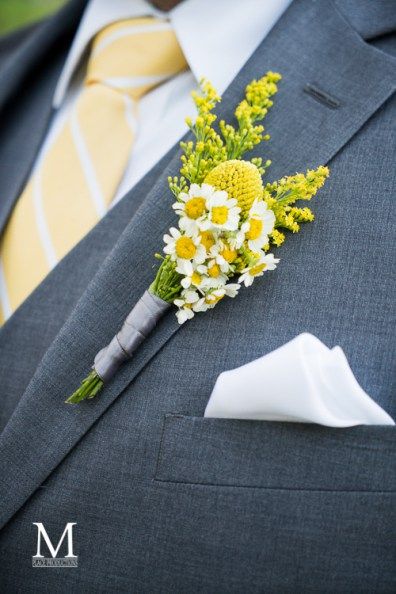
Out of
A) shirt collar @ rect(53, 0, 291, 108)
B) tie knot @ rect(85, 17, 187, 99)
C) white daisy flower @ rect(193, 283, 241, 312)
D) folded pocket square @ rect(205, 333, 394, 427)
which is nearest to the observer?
folded pocket square @ rect(205, 333, 394, 427)

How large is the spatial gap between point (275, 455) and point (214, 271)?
0.99ft

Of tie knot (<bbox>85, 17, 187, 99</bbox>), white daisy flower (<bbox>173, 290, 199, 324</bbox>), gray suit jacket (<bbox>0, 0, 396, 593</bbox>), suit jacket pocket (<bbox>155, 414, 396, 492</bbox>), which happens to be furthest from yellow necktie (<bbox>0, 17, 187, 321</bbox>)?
suit jacket pocket (<bbox>155, 414, 396, 492</bbox>)

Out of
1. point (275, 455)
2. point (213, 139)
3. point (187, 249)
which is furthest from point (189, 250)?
point (275, 455)

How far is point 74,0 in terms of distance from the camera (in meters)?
1.81

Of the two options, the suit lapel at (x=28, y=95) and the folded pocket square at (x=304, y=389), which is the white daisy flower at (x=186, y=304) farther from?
the suit lapel at (x=28, y=95)

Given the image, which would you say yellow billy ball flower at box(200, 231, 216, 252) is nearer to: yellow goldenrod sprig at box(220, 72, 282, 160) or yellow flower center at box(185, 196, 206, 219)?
yellow flower center at box(185, 196, 206, 219)

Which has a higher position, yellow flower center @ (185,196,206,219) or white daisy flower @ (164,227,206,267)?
yellow flower center @ (185,196,206,219)

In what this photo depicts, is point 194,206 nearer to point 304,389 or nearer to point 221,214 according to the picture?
point 221,214

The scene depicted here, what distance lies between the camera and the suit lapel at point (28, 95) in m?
1.58

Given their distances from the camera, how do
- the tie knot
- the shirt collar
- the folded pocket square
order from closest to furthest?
1. the folded pocket square
2. the shirt collar
3. the tie knot

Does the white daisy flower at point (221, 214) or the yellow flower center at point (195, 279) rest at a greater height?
the white daisy flower at point (221, 214)

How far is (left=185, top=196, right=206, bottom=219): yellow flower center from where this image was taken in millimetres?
1038

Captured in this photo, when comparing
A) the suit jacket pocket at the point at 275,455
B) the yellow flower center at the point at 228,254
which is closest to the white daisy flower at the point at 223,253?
the yellow flower center at the point at 228,254

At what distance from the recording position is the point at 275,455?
1.03 m
